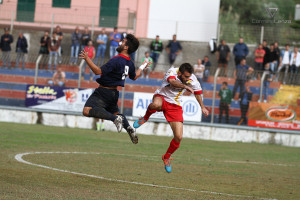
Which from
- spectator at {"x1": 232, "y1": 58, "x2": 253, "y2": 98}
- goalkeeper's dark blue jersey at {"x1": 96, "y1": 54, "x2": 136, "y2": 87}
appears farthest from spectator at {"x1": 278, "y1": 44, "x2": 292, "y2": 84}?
goalkeeper's dark blue jersey at {"x1": 96, "y1": 54, "x2": 136, "y2": 87}

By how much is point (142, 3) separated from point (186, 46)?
21.8 ft

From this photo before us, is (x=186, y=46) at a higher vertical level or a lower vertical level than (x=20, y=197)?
higher

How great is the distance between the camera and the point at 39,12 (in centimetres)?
3428

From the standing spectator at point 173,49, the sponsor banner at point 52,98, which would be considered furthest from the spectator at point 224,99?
the sponsor banner at point 52,98

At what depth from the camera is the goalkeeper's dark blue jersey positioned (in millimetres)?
10875

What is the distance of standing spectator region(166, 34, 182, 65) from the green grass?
392 inches

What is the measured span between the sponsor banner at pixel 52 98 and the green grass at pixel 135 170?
4875 millimetres

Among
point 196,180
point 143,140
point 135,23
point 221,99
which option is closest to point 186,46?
point 135,23

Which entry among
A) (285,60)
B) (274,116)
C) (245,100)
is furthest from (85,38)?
(274,116)

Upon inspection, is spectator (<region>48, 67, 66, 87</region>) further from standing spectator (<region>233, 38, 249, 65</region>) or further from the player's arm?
the player's arm

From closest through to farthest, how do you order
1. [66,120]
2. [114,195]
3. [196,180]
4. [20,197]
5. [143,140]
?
[20,197], [114,195], [196,180], [143,140], [66,120]

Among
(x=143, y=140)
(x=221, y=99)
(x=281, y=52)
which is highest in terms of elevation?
(x=281, y=52)

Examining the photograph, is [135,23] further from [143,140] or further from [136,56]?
[143,140]

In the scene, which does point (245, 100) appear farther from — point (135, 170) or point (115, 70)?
point (115, 70)
